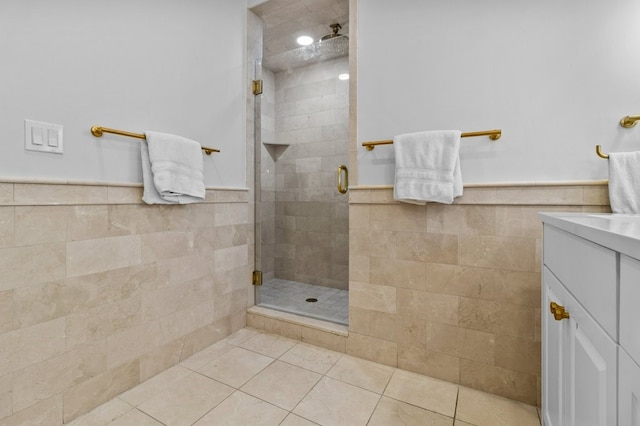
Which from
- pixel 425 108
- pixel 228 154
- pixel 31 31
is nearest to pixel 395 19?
pixel 425 108

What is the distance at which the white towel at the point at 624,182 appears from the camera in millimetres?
1167

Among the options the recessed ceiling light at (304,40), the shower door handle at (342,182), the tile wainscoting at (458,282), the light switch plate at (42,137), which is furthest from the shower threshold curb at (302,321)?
the recessed ceiling light at (304,40)

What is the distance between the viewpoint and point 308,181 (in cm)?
268

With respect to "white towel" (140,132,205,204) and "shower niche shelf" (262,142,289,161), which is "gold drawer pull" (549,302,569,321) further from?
"shower niche shelf" (262,142,289,161)

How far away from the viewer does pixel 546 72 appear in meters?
1.35

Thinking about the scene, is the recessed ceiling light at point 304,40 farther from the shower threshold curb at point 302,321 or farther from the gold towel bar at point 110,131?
the shower threshold curb at point 302,321

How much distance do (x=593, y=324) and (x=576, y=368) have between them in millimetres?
184

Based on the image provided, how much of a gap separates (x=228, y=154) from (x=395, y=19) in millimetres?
1288

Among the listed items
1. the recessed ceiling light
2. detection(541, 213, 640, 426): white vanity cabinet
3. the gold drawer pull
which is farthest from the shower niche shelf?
the gold drawer pull

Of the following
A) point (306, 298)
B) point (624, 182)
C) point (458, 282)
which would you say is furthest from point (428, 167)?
point (306, 298)

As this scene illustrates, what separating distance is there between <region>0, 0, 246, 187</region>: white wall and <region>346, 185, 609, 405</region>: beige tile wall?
3.50ft

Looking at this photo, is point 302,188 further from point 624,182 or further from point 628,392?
point 628,392

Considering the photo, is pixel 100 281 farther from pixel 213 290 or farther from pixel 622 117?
pixel 622 117

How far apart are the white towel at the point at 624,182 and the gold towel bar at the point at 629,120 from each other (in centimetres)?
14
